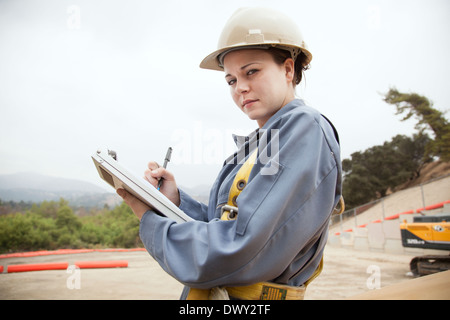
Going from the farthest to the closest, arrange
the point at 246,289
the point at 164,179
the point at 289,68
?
1. the point at 164,179
2. the point at 289,68
3. the point at 246,289

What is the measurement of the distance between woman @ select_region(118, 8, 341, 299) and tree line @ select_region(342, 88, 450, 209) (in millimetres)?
34149

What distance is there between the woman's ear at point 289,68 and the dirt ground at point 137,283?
656 centimetres

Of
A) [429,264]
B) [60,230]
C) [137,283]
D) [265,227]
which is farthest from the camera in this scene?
[60,230]

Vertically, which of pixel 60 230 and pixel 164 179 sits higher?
pixel 164 179

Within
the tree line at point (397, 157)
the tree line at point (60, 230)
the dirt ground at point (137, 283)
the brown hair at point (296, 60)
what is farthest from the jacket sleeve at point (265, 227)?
the tree line at point (397, 157)

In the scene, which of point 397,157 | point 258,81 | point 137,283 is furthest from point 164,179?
point 397,157

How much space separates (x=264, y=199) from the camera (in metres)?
0.93

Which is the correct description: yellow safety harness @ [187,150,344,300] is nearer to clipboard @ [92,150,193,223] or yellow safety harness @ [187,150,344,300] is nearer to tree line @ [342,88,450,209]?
clipboard @ [92,150,193,223]

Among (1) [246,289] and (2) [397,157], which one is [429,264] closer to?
(1) [246,289]

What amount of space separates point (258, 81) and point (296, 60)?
34 centimetres

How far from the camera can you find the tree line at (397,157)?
3253cm

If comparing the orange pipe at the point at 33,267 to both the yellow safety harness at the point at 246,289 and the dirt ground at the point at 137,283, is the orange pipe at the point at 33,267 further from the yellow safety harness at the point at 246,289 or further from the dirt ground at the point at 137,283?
the yellow safety harness at the point at 246,289
